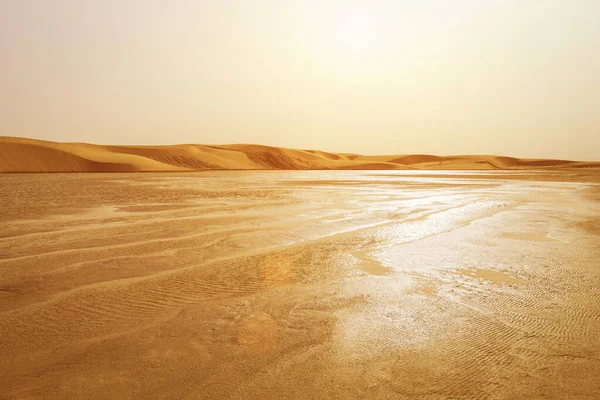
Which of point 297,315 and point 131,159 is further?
point 131,159

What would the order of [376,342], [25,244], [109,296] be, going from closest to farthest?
[376,342], [109,296], [25,244]

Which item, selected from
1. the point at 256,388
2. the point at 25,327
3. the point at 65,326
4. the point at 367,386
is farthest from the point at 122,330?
the point at 367,386

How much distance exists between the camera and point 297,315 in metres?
2.65

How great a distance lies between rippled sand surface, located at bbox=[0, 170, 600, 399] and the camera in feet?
6.08

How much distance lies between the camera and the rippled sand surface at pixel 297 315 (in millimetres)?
1853

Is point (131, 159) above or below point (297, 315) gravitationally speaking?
above

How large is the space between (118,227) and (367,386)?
17.6ft

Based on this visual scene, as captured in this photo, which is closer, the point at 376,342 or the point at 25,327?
the point at 376,342

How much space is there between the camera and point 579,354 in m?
2.10

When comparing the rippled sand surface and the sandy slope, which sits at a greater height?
the sandy slope

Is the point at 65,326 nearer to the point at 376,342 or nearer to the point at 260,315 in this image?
the point at 260,315

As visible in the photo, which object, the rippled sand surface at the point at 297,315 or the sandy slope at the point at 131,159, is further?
the sandy slope at the point at 131,159

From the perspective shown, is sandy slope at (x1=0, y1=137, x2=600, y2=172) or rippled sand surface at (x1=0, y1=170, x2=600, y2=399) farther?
sandy slope at (x1=0, y1=137, x2=600, y2=172)

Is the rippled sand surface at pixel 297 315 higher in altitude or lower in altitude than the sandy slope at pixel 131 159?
lower
